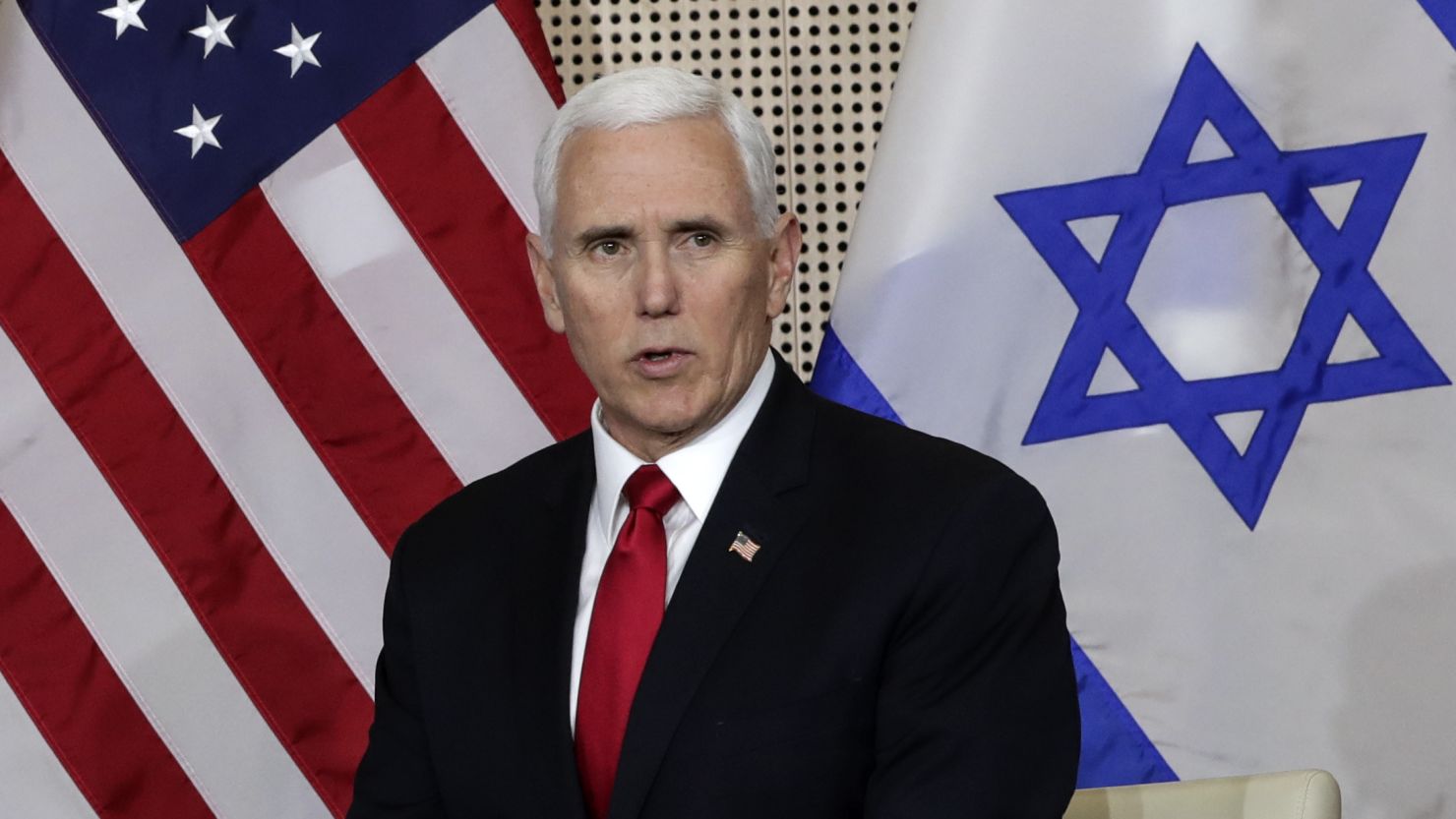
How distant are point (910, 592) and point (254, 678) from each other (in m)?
1.65

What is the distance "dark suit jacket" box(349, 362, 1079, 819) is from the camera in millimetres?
1604

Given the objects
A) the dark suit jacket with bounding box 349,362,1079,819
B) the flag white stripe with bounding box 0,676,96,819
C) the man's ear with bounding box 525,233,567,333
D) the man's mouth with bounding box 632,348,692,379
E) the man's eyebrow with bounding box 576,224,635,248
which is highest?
the flag white stripe with bounding box 0,676,96,819

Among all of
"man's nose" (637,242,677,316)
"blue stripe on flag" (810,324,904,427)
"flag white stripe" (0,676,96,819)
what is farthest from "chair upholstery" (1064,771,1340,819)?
"flag white stripe" (0,676,96,819)

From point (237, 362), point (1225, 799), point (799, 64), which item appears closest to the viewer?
point (1225, 799)

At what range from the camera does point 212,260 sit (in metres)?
2.92

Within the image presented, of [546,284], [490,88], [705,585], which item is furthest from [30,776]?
[705,585]

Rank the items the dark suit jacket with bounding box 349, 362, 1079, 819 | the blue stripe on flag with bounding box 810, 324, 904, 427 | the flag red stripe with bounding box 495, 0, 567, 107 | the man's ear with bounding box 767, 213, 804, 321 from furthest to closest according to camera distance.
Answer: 1. the flag red stripe with bounding box 495, 0, 567, 107
2. the blue stripe on flag with bounding box 810, 324, 904, 427
3. the man's ear with bounding box 767, 213, 804, 321
4. the dark suit jacket with bounding box 349, 362, 1079, 819

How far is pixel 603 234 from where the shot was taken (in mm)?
1766

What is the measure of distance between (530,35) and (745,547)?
1.58 metres

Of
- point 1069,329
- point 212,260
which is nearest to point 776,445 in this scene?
point 1069,329

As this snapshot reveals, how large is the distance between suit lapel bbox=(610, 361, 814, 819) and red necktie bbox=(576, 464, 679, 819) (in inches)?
1.9

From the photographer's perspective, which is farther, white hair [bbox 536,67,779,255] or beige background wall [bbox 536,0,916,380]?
beige background wall [bbox 536,0,916,380]

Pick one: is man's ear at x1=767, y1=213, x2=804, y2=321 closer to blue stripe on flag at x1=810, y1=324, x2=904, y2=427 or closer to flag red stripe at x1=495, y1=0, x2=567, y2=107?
blue stripe on flag at x1=810, y1=324, x2=904, y2=427

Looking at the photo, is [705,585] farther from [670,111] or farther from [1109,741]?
[1109,741]
